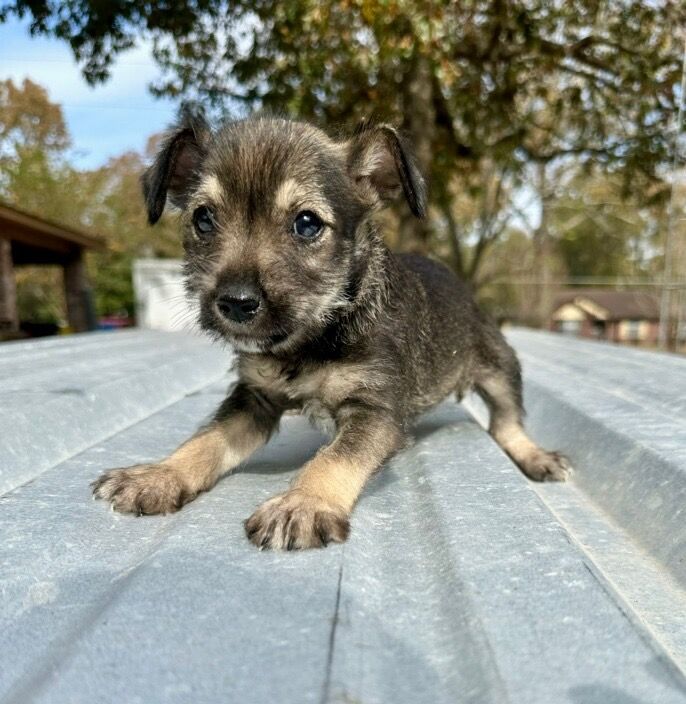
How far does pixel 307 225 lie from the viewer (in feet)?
8.48

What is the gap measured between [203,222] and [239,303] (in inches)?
24.2

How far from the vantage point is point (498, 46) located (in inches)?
422

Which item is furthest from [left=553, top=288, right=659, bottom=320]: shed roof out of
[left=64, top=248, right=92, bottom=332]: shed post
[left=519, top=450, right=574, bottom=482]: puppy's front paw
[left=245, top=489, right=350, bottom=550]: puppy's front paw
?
[left=245, top=489, right=350, bottom=550]: puppy's front paw

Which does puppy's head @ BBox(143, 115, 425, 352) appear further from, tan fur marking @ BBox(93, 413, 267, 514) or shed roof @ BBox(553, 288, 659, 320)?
shed roof @ BBox(553, 288, 659, 320)

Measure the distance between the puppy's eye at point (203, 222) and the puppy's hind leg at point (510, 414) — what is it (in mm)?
1913

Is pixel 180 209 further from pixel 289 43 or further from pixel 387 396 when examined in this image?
pixel 289 43

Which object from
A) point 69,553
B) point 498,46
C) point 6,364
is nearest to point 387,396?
point 69,553

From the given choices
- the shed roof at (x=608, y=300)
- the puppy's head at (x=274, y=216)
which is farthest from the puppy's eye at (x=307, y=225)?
the shed roof at (x=608, y=300)

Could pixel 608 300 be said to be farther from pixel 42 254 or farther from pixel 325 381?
pixel 325 381

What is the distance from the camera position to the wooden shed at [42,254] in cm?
947

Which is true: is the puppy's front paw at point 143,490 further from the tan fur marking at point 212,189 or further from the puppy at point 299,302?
the tan fur marking at point 212,189

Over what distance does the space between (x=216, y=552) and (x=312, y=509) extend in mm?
314

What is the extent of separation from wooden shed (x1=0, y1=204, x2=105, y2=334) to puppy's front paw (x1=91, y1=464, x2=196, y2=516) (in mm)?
7908

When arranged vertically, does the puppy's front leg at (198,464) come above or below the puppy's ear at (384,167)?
below
